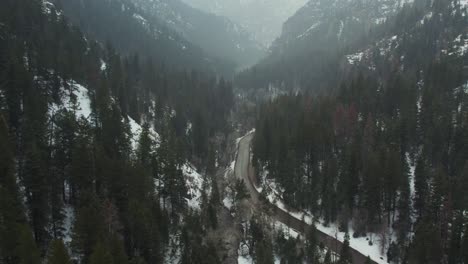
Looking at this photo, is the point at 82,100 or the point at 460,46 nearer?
the point at 82,100

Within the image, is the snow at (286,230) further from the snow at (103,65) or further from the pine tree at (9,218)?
the snow at (103,65)

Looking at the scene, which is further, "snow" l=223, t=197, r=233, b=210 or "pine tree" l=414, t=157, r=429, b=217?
"snow" l=223, t=197, r=233, b=210

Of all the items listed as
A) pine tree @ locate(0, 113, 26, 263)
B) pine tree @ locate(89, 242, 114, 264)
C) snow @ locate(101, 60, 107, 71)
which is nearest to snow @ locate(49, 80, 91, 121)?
pine tree @ locate(0, 113, 26, 263)

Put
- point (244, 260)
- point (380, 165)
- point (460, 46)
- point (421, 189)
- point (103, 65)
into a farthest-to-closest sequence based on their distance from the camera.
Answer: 1. point (460, 46)
2. point (103, 65)
3. point (380, 165)
4. point (421, 189)
5. point (244, 260)

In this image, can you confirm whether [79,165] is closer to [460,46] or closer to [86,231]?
[86,231]

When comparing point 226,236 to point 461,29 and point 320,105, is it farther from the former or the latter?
point 461,29

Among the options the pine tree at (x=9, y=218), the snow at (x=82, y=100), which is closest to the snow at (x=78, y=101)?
the snow at (x=82, y=100)

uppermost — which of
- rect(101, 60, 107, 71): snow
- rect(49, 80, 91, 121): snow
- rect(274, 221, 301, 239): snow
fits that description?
rect(101, 60, 107, 71): snow

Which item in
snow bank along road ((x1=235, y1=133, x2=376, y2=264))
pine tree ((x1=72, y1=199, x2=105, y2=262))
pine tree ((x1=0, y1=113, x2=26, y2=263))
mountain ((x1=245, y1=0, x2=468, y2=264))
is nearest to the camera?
pine tree ((x1=0, y1=113, x2=26, y2=263))

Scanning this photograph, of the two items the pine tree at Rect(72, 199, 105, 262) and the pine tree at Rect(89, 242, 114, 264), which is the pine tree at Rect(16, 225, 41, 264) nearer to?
the pine tree at Rect(89, 242, 114, 264)

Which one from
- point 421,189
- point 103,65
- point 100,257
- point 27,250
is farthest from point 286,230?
point 103,65
